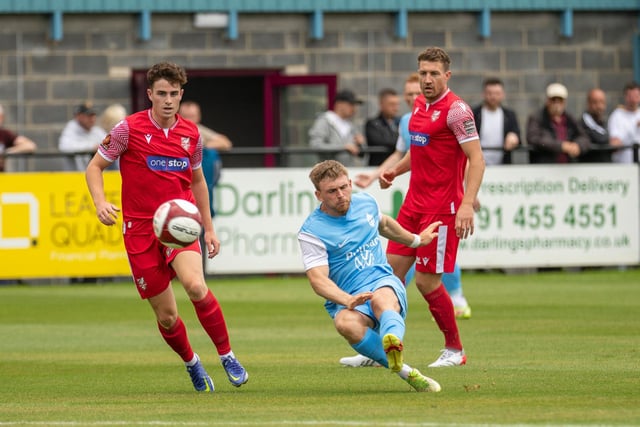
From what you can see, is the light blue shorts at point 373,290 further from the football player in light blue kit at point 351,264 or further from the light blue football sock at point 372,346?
the light blue football sock at point 372,346

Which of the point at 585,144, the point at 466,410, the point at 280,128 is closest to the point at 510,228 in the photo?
the point at 585,144

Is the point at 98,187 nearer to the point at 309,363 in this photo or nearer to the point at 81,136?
the point at 309,363

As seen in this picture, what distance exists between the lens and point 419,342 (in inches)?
506

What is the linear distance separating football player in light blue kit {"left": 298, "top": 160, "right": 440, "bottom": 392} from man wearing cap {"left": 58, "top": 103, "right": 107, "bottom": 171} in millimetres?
10989

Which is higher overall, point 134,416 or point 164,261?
point 164,261

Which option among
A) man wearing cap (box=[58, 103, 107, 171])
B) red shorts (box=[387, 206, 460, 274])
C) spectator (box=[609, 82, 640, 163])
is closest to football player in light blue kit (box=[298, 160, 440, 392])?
red shorts (box=[387, 206, 460, 274])

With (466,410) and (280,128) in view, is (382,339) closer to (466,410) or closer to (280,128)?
(466,410)

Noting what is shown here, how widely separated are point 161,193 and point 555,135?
39.2 feet

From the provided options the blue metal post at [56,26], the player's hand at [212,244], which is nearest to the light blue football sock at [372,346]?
the player's hand at [212,244]

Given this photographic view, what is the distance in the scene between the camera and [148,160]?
9.74m

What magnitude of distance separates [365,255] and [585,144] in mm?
11670

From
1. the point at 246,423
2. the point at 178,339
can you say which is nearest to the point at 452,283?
the point at 178,339

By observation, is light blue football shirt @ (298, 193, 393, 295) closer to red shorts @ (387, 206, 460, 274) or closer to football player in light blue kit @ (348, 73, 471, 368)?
red shorts @ (387, 206, 460, 274)

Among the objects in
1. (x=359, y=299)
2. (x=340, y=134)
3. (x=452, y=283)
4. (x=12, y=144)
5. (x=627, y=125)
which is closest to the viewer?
(x=359, y=299)
